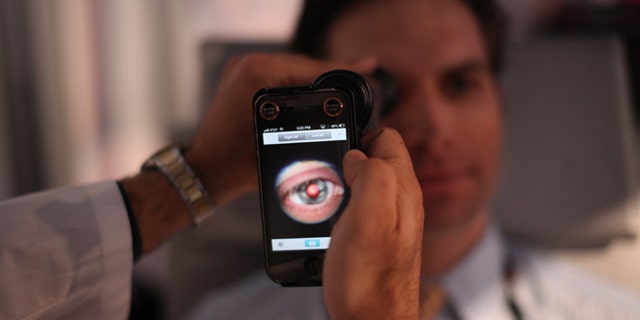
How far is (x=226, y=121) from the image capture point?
19.6 inches

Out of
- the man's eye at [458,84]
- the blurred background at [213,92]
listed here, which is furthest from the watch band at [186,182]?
the blurred background at [213,92]

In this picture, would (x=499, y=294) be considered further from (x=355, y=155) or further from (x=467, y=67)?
(x=355, y=155)

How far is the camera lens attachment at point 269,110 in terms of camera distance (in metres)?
0.36

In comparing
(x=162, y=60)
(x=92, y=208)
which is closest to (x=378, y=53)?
(x=92, y=208)

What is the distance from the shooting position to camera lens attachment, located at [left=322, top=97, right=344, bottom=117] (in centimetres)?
35

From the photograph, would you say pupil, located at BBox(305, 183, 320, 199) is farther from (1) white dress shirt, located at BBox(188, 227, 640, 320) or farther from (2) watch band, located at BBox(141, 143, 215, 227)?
(1) white dress shirt, located at BBox(188, 227, 640, 320)

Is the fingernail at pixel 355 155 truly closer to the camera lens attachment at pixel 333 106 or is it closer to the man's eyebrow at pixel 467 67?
the camera lens attachment at pixel 333 106

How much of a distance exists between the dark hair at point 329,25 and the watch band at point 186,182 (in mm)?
232

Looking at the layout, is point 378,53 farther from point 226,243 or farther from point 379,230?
point 226,243

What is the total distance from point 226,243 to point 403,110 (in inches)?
24.1

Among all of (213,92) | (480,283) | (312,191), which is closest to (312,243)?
(312,191)

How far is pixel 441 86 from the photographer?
639 millimetres

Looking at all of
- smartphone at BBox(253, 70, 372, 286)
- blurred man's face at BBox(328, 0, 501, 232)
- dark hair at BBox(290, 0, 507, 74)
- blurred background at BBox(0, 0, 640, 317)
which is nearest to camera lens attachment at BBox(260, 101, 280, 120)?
smartphone at BBox(253, 70, 372, 286)

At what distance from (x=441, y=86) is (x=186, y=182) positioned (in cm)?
33
